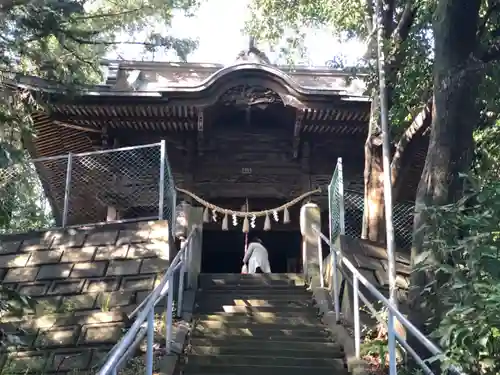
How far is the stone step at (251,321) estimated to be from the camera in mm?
6820

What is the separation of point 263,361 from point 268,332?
2.59 feet

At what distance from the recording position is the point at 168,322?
569 centimetres

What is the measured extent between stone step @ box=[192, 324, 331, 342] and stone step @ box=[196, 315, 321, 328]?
0.08 metres

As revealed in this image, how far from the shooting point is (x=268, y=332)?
662cm

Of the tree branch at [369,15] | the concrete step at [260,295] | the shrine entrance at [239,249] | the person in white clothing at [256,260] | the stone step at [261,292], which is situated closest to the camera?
the concrete step at [260,295]

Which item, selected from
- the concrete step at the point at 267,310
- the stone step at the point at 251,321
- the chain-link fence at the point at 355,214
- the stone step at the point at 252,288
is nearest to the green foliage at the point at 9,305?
the stone step at the point at 251,321

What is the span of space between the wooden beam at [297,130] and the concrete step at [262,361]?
5.56 metres

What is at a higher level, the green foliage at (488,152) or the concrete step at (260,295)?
the green foliage at (488,152)

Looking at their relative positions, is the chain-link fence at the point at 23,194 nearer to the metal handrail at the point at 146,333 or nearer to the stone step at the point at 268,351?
the metal handrail at the point at 146,333

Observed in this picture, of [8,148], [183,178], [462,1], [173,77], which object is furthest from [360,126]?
[8,148]

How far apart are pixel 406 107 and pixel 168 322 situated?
446 centimetres

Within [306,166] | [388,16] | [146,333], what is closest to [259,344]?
[146,333]

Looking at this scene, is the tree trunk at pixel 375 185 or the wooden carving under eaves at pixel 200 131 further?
the wooden carving under eaves at pixel 200 131

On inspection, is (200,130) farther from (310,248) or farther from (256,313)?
(256,313)
